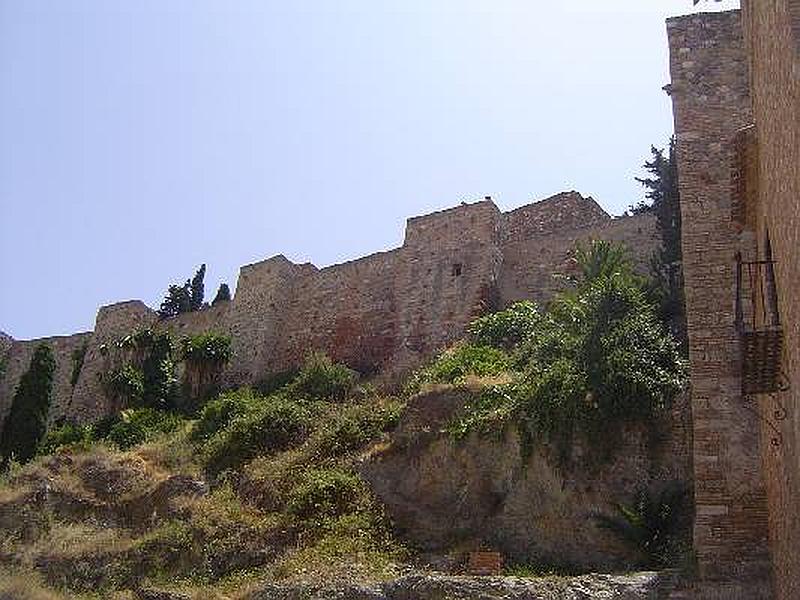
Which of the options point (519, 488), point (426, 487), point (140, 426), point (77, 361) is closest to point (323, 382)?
point (140, 426)

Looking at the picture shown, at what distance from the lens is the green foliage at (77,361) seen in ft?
117

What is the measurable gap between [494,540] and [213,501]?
237 inches

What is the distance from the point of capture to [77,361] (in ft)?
119

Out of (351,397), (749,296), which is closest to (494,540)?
(749,296)

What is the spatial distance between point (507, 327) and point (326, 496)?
24.0ft

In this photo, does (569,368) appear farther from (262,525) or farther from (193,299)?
(193,299)

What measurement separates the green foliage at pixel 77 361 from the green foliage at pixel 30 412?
4.39 ft

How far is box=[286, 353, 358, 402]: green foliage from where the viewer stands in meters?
24.1

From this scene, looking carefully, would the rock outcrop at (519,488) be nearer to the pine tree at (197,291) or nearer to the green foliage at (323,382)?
the green foliage at (323,382)

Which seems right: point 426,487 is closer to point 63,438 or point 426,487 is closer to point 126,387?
point 126,387

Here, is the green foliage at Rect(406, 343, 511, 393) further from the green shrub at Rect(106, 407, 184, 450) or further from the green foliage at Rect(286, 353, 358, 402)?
the green shrub at Rect(106, 407, 184, 450)

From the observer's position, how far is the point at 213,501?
18781mm

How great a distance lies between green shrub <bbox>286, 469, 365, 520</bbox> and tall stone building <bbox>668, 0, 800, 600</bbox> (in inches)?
278

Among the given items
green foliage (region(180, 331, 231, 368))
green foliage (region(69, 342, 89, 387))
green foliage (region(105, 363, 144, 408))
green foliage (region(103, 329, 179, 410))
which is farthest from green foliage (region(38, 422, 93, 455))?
green foliage (region(69, 342, 89, 387))
